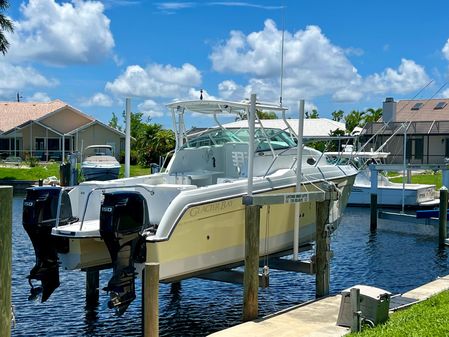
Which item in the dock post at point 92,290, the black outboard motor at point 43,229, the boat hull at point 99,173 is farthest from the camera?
the boat hull at point 99,173

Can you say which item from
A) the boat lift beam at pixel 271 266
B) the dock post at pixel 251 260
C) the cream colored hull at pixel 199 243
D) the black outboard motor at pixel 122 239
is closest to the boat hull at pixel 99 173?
the boat lift beam at pixel 271 266

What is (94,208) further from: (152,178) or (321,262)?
(321,262)

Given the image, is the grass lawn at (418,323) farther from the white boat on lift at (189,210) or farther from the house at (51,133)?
the house at (51,133)

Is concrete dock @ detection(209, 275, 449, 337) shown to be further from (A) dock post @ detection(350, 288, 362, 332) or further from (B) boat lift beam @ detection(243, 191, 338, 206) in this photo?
(B) boat lift beam @ detection(243, 191, 338, 206)

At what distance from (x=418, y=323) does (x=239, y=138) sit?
6478mm

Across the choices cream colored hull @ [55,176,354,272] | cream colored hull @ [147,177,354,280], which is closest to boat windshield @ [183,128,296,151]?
cream colored hull @ [147,177,354,280]

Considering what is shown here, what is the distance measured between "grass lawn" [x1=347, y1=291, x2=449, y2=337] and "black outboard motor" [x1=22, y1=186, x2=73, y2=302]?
192 inches

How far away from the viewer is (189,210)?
978cm

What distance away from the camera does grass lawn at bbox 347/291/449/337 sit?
7.47m

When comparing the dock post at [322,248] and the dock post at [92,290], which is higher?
the dock post at [322,248]

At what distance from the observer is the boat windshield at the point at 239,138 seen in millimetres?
13109

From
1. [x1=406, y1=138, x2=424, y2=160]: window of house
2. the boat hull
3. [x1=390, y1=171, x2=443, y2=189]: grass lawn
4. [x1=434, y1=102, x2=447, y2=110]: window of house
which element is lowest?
[x1=390, y1=171, x2=443, y2=189]: grass lawn

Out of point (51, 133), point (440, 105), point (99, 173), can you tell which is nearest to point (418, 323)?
point (99, 173)

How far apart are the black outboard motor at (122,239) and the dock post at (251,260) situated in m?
1.63
